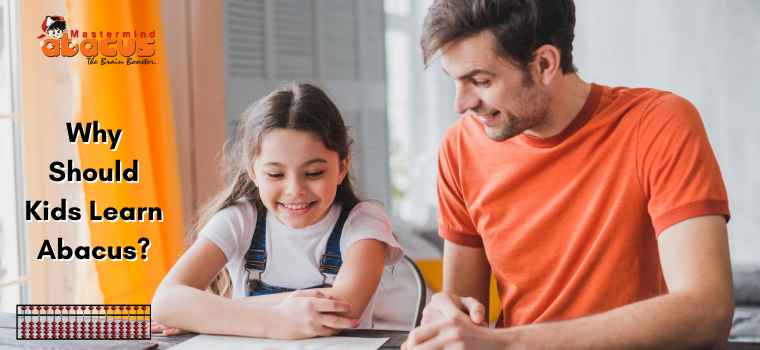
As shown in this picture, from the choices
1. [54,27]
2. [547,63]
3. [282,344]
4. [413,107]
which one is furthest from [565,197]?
[413,107]

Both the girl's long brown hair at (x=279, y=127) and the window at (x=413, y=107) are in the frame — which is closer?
the girl's long brown hair at (x=279, y=127)

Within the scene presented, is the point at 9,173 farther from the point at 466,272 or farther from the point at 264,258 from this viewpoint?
the point at 466,272

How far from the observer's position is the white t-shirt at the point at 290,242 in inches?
66.0

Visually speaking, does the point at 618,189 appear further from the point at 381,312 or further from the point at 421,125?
the point at 421,125

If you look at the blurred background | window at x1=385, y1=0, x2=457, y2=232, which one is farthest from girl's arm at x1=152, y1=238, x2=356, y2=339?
window at x1=385, y1=0, x2=457, y2=232

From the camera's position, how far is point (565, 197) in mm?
1439

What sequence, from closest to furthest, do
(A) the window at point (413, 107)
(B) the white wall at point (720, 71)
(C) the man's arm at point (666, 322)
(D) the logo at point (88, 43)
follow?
(C) the man's arm at point (666, 322)
(D) the logo at point (88, 43)
(B) the white wall at point (720, 71)
(A) the window at point (413, 107)

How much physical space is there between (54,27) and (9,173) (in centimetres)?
43

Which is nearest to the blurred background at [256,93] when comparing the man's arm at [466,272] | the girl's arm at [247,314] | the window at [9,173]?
the window at [9,173]

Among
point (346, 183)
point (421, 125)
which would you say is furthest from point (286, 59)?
point (346, 183)

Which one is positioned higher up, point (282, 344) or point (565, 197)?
point (565, 197)

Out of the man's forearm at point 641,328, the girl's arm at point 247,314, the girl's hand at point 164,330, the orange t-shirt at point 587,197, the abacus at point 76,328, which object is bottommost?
the girl's hand at point 164,330

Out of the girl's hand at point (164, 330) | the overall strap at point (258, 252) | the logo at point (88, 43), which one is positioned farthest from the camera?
the logo at point (88, 43)

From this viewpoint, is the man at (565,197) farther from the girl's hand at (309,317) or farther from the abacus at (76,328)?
the abacus at (76,328)
